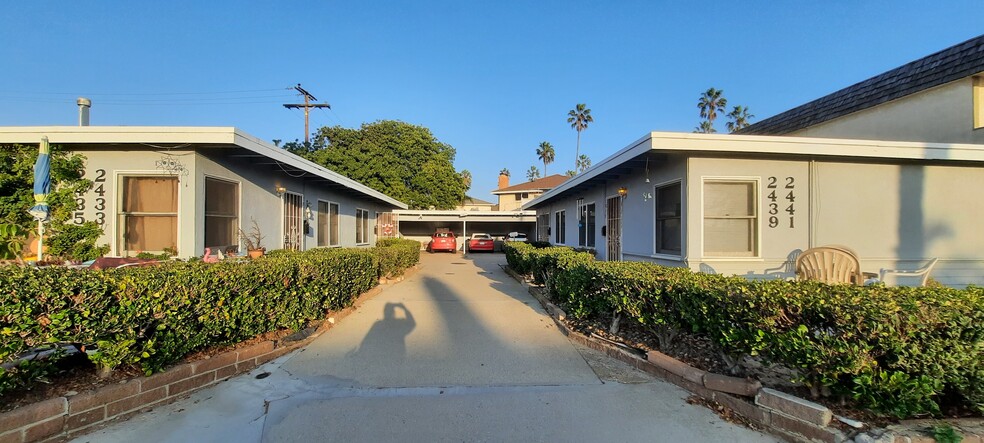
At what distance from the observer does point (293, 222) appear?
33.7 ft

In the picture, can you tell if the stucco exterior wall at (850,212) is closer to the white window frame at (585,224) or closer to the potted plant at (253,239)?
the white window frame at (585,224)

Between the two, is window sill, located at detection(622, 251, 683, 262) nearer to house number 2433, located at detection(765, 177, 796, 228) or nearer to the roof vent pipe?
house number 2433, located at detection(765, 177, 796, 228)

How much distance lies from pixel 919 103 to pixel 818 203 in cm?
560

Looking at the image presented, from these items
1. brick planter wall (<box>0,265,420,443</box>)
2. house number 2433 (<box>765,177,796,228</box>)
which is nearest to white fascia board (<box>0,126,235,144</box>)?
brick planter wall (<box>0,265,420,443</box>)

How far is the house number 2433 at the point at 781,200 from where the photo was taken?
7.19 m

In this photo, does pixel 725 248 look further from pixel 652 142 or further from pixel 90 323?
pixel 90 323

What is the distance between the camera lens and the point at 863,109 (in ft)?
36.1

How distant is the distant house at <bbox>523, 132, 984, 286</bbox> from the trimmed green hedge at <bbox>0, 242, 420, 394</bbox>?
226 inches

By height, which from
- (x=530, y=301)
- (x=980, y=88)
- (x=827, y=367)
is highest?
(x=980, y=88)

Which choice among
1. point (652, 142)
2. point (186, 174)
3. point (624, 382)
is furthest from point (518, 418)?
point (186, 174)

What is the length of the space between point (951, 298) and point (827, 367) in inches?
40.7

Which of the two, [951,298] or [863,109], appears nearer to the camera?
[951,298]

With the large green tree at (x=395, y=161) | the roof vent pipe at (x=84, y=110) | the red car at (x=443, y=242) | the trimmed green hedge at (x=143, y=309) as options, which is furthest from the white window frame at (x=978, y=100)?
the large green tree at (x=395, y=161)

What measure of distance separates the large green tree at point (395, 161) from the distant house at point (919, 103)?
24.5m
